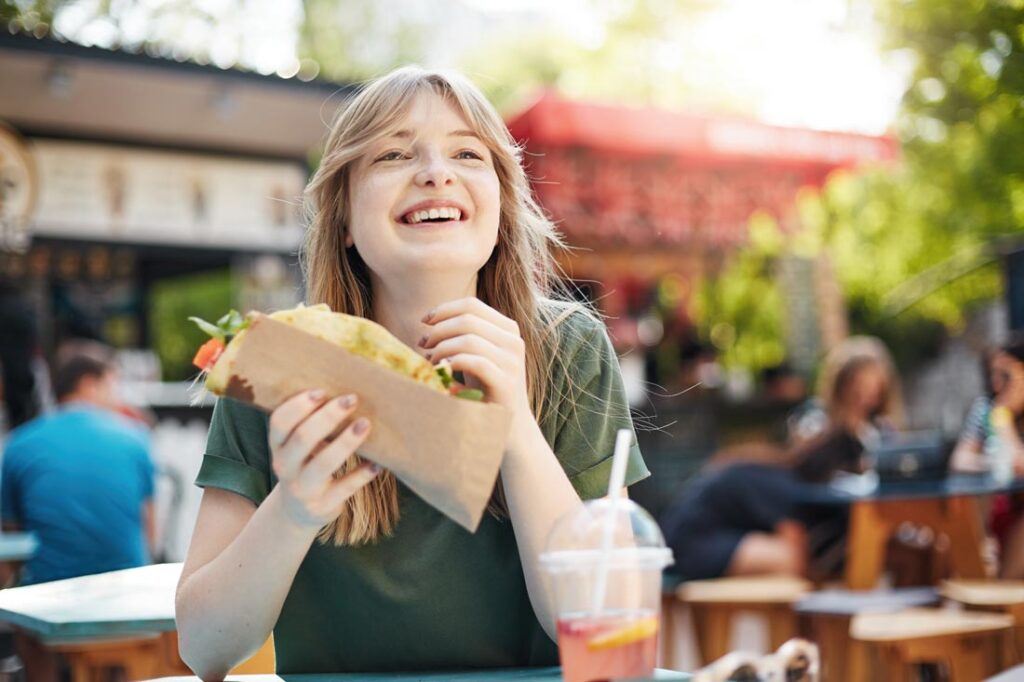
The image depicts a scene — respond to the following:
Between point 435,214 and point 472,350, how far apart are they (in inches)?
13.4

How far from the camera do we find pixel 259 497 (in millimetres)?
1657

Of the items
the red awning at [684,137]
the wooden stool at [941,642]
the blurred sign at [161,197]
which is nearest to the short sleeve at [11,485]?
the wooden stool at [941,642]

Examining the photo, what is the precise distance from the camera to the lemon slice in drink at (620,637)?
3.71 feet

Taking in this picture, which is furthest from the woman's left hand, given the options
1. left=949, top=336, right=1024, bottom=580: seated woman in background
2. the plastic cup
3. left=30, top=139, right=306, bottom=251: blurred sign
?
left=30, top=139, right=306, bottom=251: blurred sign

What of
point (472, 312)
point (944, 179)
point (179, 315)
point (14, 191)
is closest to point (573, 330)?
point (472, 312)

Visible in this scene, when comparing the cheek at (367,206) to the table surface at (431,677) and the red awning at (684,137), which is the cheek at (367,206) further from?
the red awning at (684,137)

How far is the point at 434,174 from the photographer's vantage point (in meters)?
1.60

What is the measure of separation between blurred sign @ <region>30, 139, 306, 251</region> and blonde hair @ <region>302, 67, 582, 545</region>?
715 centimetres

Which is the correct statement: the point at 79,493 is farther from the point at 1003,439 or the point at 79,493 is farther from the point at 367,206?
the point at 1003,439

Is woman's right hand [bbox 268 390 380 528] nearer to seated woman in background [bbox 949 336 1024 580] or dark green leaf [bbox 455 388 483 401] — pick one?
dark green leaf [bbox 455 388 483 401]

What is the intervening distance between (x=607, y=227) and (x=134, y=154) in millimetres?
3800

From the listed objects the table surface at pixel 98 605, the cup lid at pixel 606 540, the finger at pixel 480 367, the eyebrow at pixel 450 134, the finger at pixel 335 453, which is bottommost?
the table surface at pixel 98 605

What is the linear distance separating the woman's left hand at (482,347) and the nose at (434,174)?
0.29 m

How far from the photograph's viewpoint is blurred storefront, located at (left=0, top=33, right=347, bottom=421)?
7.70 metres
